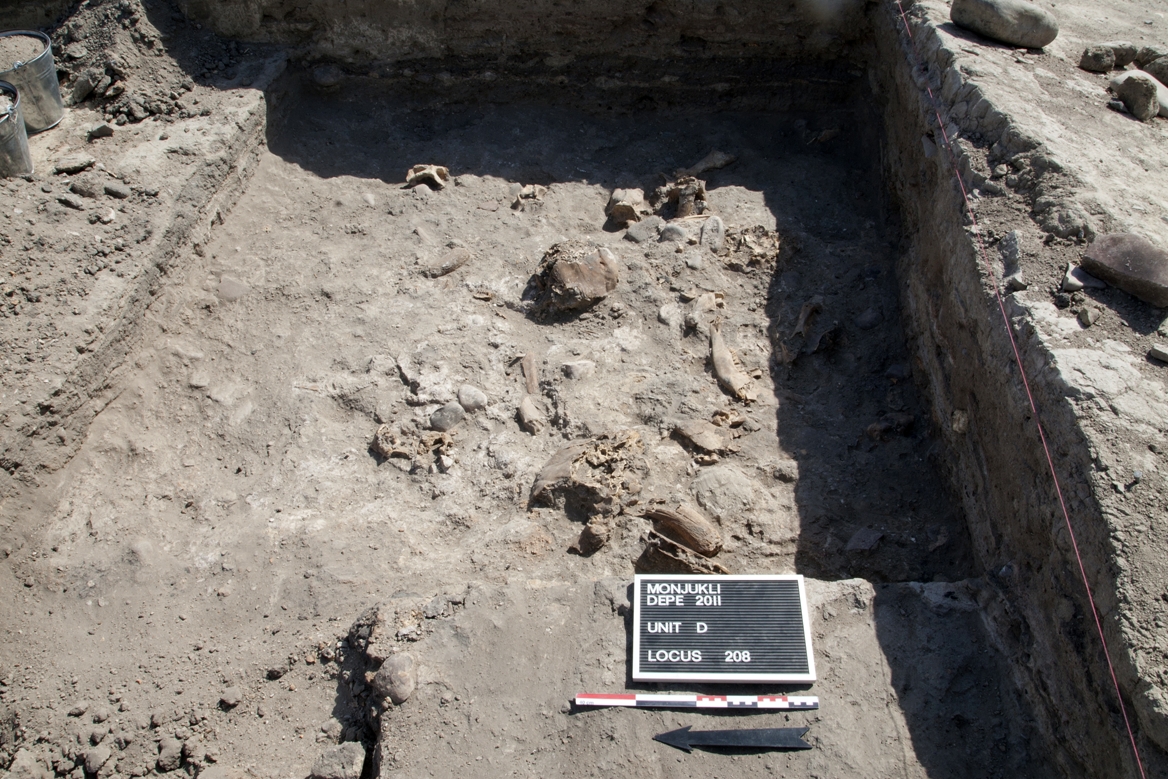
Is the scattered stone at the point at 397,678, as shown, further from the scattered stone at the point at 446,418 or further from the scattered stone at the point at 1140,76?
the scattered stone at the point at 1140,76

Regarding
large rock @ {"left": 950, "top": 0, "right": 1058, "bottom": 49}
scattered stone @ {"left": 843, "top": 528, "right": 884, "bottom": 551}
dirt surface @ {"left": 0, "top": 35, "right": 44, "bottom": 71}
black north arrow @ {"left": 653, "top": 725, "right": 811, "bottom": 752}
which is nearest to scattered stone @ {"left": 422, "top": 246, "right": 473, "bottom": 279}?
scattered stone @ {"left": 843, "top": 528, "right": 884, "bottom": 551}

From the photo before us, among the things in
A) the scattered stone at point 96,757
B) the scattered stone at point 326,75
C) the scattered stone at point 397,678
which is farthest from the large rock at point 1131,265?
the scattered stone at point 326,75

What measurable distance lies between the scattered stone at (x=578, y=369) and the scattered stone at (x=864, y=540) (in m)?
1.29

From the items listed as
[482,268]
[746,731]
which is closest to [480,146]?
[482,268]

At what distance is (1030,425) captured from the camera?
2.54 m

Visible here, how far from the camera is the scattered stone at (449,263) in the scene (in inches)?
162

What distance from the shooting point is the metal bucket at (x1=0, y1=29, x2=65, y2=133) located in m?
4.14

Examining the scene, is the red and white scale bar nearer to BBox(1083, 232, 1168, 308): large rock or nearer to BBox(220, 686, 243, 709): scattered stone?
BBox(220, 686, 243, 709): scattered stone

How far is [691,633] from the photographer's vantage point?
246 cm

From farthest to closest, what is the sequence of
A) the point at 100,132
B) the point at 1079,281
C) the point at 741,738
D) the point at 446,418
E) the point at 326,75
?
the point at 326,75
the point at 100,132
the point at 446,418
the point at 1079,281
the point at 741,738

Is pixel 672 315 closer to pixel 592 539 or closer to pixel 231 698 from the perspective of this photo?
pixel 592 539

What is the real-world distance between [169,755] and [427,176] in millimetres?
3126

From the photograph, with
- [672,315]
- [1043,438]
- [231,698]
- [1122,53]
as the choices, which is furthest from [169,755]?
[1122,53]

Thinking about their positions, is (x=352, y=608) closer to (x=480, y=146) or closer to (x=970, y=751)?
(x=970, y=751)
